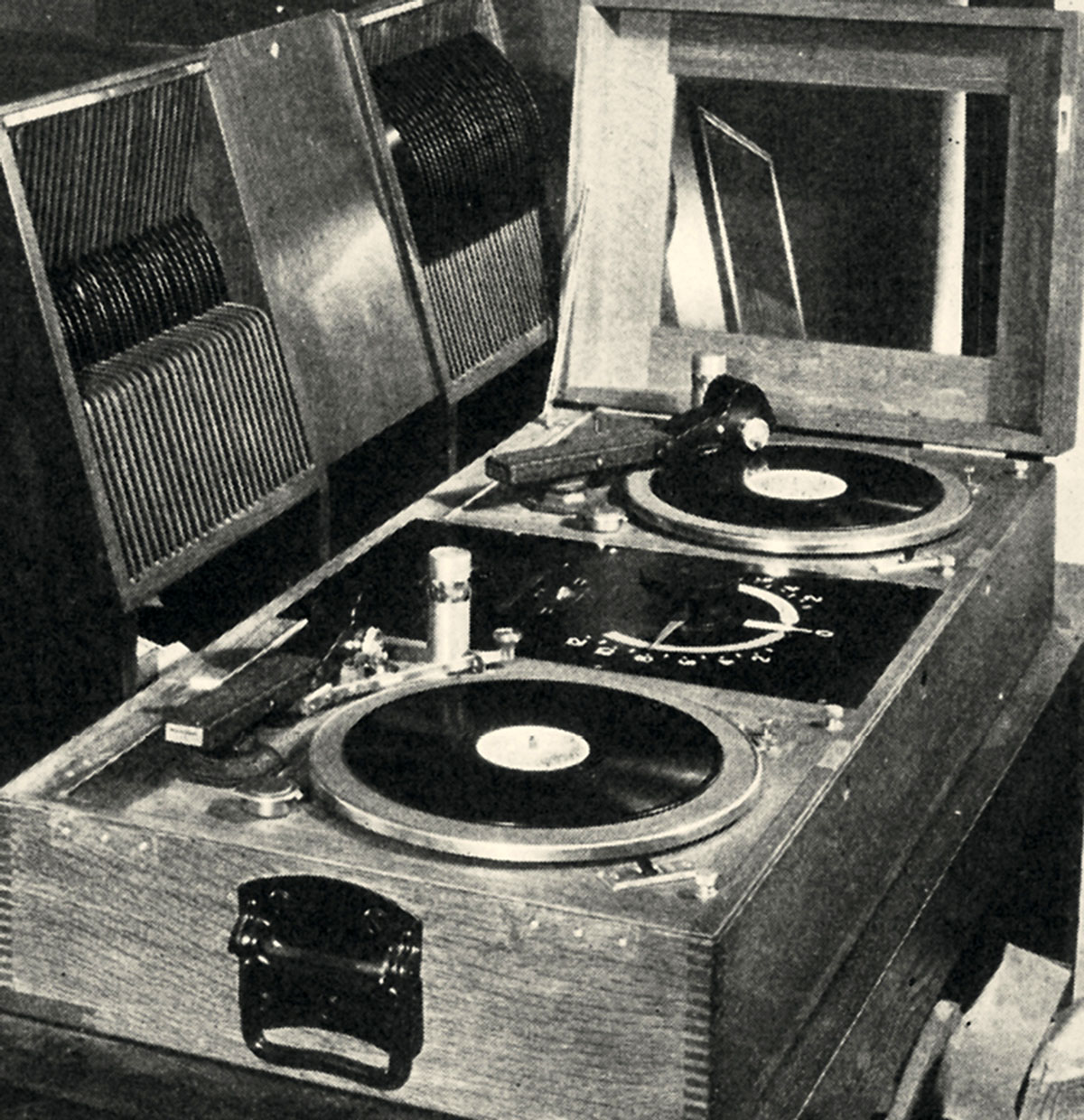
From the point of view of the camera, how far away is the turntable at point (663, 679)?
1936 mm

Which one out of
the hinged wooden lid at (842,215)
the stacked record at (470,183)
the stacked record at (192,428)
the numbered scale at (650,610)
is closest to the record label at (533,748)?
the numbered scale at (650,610)

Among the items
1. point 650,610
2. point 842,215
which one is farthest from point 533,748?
point 842,215

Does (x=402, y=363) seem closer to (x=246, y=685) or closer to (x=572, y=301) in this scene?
(x=572, y=301)

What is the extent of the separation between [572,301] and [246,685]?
54.9 inches

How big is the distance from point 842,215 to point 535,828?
69.9 inches

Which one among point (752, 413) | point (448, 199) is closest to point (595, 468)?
point (752, 413)

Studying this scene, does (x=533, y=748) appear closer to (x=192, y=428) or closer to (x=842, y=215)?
(x=192, y=428)

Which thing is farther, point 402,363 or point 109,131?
point 402,363

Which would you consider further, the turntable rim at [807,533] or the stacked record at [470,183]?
the stacked record at [470,183]

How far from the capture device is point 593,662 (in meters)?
2.46

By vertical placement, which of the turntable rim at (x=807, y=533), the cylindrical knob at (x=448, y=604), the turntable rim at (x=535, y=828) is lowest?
the turntable rim at (x=807, y=533)

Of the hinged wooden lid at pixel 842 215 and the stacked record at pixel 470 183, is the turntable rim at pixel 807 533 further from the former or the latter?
the stacked record at pixel 470 183

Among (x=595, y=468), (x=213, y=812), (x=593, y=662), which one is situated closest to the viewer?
(x=213, y=812)

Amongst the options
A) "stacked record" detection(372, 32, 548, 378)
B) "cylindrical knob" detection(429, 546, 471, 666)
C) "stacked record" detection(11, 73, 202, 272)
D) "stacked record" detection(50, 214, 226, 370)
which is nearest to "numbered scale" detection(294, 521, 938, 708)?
"cylindrical knob" detection(429, 546, 471, 666)
